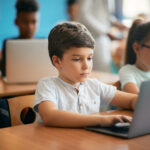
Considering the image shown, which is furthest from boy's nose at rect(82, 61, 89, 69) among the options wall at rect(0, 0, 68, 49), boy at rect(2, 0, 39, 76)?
wall at rect(0, 0, 68, 49)

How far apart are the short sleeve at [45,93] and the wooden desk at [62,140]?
13 centimetres

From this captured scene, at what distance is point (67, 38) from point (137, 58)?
0.74 meters

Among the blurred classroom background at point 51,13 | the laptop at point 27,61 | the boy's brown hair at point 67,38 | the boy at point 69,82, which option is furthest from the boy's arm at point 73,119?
the blurred classroom background at point 51,13

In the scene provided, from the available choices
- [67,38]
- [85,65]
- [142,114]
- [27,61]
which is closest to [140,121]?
[142,114]

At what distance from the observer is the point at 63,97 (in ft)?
5.08

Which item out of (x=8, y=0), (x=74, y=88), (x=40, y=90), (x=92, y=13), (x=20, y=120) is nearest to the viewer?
(x=40, y=90)

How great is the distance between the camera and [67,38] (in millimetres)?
1502

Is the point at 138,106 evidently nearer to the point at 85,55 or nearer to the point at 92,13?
the point at 85,55

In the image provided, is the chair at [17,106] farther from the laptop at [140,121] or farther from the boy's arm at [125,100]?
the laptop at [140,121]

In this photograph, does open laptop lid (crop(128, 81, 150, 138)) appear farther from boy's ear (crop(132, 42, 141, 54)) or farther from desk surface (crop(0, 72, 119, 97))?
desk surface (crop(0, 72, 119, 97))

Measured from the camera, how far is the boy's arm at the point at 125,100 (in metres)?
1.64

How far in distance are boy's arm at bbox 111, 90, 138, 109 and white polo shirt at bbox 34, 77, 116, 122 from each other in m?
0.02

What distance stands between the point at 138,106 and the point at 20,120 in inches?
28.0

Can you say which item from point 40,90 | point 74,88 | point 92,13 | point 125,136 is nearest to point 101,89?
point 74,88
